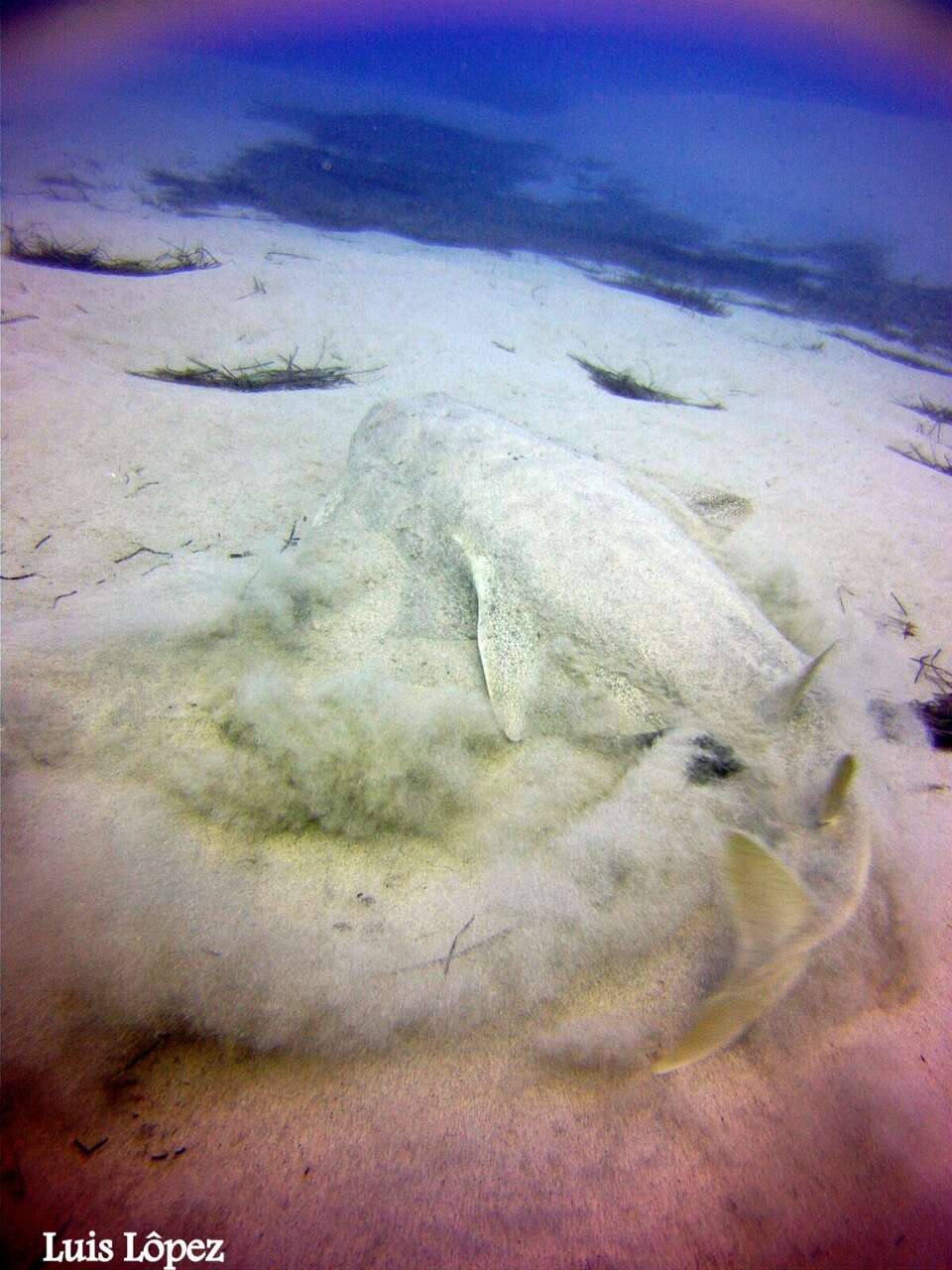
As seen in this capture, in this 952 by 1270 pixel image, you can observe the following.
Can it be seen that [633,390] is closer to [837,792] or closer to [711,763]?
[711,763]

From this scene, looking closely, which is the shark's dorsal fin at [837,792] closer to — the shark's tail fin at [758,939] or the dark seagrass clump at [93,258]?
the shark's tail fin at [758,939]

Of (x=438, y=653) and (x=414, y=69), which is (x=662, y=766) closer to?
(x=438, y=653)

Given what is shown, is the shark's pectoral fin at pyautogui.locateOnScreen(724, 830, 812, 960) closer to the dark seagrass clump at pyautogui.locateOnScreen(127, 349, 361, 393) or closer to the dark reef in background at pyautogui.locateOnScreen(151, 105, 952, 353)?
the dark seagrass clump at pyautogui.locateOnScreen(127, 349, 361, 393)

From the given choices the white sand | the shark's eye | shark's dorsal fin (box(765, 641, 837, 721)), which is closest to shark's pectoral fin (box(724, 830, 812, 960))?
the white sand

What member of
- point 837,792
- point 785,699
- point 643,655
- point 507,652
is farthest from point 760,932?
point 507,652

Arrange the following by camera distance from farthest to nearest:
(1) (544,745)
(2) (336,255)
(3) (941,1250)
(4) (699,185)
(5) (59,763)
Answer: (4) (699,185) < (2) (336,255) < (1) (544,745) < (5) (59,763) < (3) (941,1250)

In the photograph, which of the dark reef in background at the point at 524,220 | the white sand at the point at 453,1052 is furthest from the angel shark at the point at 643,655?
the dark reef in background at the point at 524,220

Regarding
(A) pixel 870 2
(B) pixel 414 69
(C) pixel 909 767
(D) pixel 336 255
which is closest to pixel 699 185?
(D) pixel 336 255
